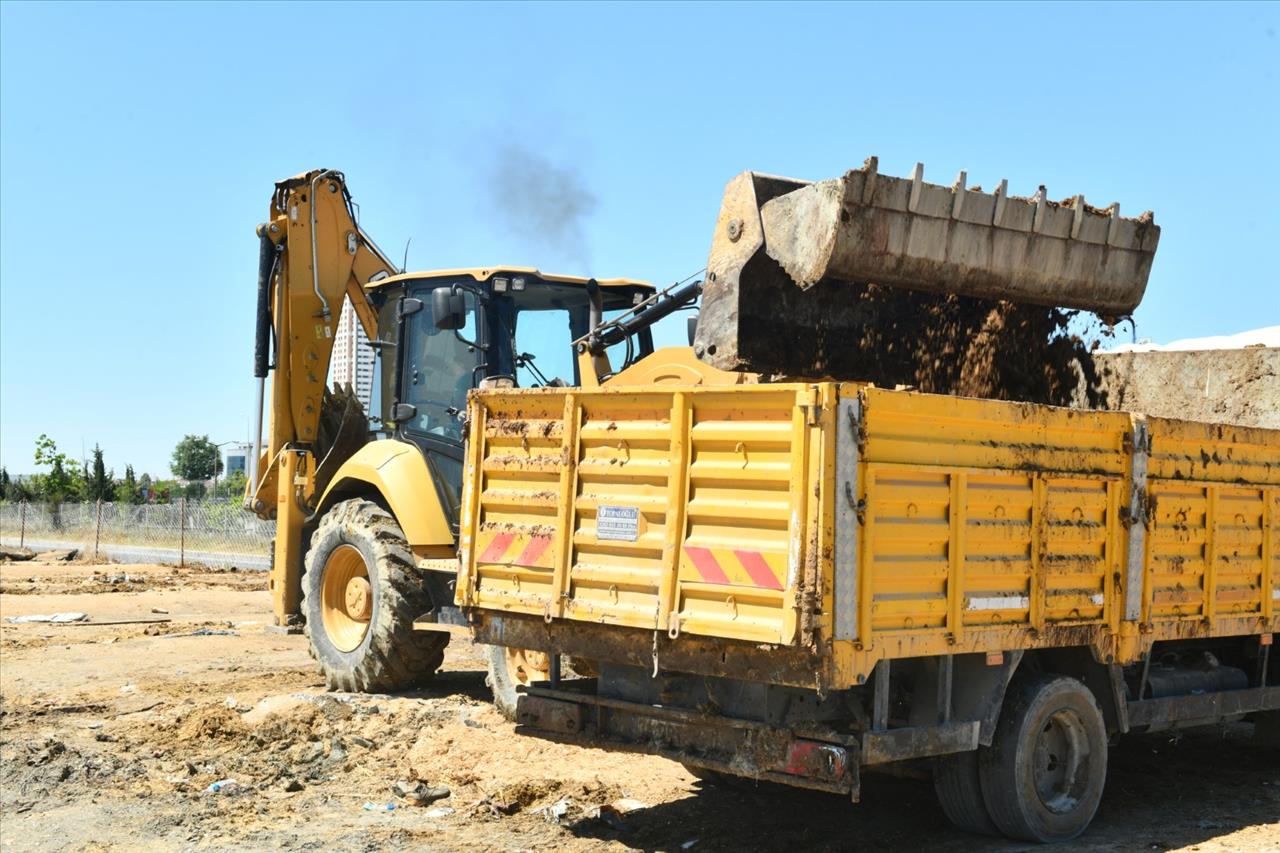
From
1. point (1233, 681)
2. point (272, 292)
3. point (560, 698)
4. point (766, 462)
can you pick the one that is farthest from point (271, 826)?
point (272, 292)

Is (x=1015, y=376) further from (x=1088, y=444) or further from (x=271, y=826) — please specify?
(x=271, y=826)

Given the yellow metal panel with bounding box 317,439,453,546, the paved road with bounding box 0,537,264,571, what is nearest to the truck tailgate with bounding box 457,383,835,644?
the yellow metal panel with bounding box 317,439,453,546

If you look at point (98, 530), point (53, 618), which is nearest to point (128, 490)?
point (98, 530)

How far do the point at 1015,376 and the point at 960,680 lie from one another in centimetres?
224

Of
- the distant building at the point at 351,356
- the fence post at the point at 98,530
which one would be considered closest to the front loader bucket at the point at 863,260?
the distant building at the point at 351,356

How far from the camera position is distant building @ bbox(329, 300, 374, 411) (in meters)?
11.6

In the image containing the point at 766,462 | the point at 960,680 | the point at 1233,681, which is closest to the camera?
the point at 766,462

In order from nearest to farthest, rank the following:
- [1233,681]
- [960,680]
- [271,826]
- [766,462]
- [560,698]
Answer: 1. [766,462]
2. [960,680]
3. [560,698]
4. [271,826]
5. [1233,681]

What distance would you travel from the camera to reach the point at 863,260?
6.91 m

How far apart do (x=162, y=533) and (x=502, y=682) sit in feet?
76.6

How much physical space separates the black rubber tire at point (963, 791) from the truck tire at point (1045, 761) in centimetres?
4

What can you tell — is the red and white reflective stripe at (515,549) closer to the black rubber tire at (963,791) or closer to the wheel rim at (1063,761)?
the black rubber tire at (963,791)

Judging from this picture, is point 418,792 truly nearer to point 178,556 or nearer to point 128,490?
point 178,556

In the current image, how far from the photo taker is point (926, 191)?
709 centimetres
